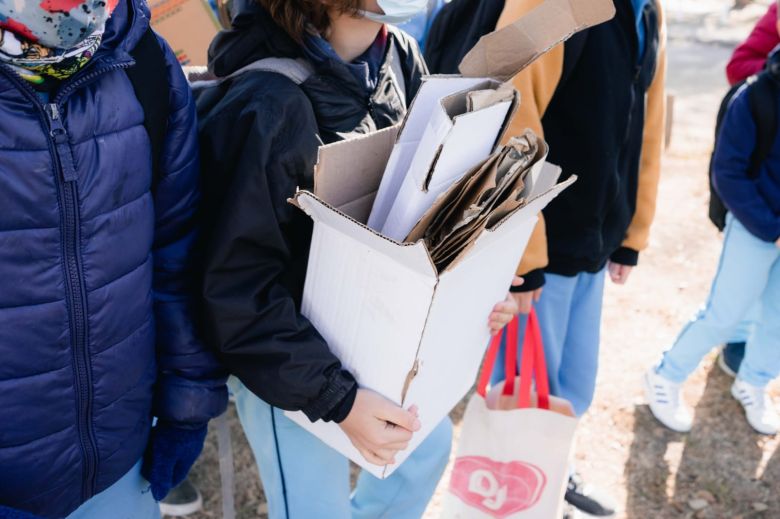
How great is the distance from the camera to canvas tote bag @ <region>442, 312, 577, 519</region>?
194 centimetres

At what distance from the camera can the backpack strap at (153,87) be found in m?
1.21

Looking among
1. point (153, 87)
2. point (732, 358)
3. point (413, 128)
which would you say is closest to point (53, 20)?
point (153, 87)

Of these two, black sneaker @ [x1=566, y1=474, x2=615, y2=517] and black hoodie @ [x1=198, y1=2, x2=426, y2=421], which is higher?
black hoodie @ [x1=198, y1=2, x2=426, y2=421]

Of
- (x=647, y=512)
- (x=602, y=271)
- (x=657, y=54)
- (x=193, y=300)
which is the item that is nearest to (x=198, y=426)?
(x=193, y=300)

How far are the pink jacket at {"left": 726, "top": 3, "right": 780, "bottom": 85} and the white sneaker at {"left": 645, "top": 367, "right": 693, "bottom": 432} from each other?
4.61 feet

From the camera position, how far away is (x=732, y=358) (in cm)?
347

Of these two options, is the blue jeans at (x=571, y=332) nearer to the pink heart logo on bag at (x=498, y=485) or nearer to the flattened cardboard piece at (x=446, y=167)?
the pink heart logo on bag at (x=498, y=485)

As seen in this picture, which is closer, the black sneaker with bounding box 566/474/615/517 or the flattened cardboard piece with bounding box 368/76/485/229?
the flattened cardboard piece with bounding box 368/76/485/229

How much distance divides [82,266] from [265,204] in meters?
0.33

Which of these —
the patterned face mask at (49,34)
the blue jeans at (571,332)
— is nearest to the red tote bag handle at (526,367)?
the blue jeans at (571,332)

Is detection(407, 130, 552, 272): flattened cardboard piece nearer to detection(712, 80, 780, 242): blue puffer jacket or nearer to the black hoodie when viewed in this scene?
the black hoodie

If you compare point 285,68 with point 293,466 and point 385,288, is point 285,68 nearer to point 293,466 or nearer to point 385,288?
point 385,288

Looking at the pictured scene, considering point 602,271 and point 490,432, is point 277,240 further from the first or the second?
point 602,271

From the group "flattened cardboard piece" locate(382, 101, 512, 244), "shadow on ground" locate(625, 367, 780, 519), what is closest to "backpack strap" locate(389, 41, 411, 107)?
"flattened cardboard piece" locate(382, 101, 512, 244)
